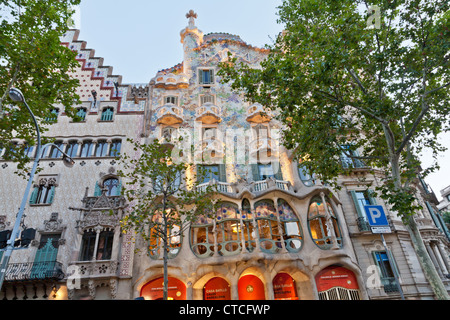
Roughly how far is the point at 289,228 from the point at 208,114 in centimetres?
1129

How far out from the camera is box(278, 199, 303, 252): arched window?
17.5m

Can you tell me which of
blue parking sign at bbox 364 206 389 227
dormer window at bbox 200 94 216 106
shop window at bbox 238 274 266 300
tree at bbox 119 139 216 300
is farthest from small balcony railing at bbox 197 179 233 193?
blue parking sign at bbox 364 206 389 227

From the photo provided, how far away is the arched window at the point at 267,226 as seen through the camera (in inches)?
672

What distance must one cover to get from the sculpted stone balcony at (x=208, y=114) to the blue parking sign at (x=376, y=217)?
51.3 ft

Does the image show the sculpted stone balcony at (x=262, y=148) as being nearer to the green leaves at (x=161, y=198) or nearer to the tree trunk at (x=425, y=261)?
the green leaves at (x=161, y=198)

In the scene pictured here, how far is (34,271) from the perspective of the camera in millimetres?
15797

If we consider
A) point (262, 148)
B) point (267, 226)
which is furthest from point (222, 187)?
point (262, 148)

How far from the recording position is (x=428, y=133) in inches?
541

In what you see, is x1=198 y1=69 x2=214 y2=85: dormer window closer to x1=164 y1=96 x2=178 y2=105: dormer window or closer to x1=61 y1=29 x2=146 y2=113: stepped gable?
x1=164 y1=96 x2=178 y2=105: dormer window

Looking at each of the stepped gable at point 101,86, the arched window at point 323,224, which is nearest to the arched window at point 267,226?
the arched window at point 323,224

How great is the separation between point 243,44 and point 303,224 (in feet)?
63.1

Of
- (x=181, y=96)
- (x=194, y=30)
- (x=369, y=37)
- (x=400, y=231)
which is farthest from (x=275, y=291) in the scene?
(x=194, y=30)

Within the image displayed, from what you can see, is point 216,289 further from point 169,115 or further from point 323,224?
point 169,115

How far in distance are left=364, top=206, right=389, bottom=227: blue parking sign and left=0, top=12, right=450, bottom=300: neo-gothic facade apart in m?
5.39
